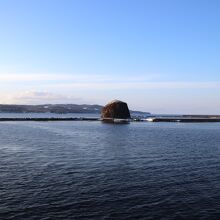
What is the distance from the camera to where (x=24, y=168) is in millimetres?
39719

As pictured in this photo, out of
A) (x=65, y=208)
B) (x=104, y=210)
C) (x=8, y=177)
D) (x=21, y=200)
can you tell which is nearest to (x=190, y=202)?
(x=104, y=210)

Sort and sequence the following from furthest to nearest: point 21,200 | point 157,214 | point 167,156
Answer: point 167,156 < point 21,200 < point 157,214

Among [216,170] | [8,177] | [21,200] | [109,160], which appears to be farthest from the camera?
[109,160]

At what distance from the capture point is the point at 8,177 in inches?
1366

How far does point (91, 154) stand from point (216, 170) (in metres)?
A: 19.5

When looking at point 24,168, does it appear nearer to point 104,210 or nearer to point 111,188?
point 111,188

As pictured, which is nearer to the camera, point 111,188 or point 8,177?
point 111,188

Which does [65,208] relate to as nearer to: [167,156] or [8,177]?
[8,177]

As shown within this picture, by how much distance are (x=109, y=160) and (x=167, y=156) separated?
947cm

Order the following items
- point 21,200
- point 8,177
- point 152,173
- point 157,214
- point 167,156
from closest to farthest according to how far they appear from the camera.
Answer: point 157,214 → point 21,200 → point 8,177 → point 152,173 → point 167,156

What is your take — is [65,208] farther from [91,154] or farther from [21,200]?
[91,154]

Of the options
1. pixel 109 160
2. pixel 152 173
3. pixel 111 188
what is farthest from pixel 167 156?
pixel 111 188

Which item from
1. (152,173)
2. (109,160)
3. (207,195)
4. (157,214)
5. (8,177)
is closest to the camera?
(157,214)

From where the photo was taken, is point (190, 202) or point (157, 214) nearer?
point (157, 214)
